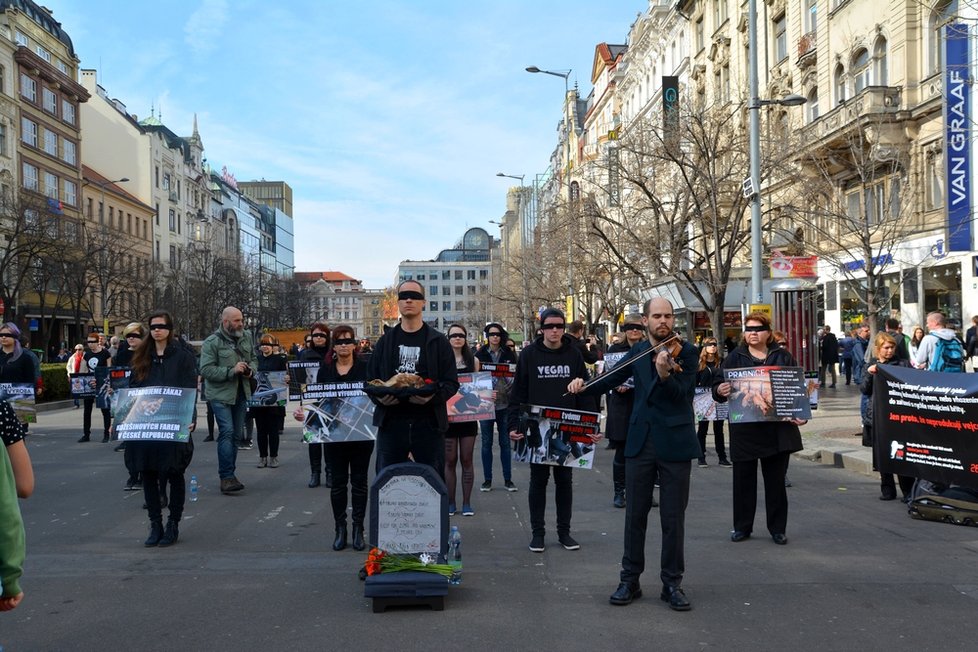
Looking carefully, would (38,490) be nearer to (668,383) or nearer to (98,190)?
(668,383)

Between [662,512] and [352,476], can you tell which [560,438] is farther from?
[352,476]

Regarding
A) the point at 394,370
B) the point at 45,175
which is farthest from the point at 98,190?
the point at 394,370

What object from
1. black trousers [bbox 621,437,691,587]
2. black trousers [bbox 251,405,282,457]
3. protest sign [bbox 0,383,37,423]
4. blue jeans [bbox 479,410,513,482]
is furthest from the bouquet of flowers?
black trousers [bbox 251,405,282,457]

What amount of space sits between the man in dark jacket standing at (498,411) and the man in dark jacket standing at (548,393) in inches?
101

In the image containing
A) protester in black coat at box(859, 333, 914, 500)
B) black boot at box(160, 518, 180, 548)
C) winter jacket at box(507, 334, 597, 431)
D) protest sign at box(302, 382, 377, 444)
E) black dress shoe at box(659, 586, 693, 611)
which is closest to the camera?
black dress shoe at box(659, 586, 693, 611)

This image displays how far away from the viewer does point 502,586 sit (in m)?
6.24

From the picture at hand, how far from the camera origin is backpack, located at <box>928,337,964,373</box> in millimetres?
11703

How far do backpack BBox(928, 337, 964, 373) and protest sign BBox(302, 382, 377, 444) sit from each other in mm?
7818

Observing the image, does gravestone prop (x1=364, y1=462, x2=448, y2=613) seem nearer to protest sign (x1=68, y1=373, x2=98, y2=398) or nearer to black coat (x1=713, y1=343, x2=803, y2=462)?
black coat (x1=713, y1=343, x2=803, y2=462)

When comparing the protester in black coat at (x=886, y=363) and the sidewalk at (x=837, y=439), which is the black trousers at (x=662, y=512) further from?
the sidewalk at (x=837, y=439)

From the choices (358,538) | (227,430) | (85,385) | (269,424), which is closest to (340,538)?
(358,538)

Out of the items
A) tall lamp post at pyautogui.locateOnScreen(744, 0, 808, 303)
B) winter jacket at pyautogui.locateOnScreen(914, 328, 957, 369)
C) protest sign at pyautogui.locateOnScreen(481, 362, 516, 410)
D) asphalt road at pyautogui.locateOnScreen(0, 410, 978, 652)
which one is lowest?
asphalt road at pyautogui.locateOnScreen(0, 410, 978, 652)

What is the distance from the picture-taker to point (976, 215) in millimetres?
22266

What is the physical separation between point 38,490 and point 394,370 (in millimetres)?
6366
